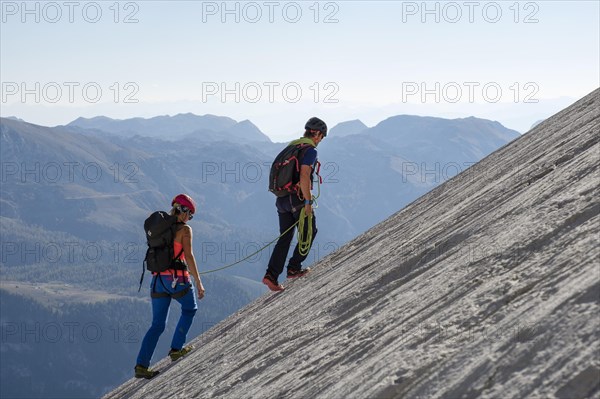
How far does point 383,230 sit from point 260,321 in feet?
12.2

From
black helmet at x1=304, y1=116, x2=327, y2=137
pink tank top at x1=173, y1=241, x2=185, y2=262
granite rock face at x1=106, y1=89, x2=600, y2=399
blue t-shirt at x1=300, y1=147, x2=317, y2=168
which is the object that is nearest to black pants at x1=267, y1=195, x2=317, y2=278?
granite rock face at x1=106, y1=89, x2=600, y2=399

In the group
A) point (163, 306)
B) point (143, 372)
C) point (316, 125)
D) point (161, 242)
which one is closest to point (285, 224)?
point (316, 125)

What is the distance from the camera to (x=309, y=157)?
38.2 feet

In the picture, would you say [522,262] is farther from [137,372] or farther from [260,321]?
[137,372]

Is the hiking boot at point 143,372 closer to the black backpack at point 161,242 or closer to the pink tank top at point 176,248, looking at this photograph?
the black backpack at point 161,242

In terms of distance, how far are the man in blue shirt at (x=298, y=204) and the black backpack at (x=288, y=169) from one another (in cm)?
9

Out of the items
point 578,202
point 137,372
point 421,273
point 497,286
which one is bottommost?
point 137,372

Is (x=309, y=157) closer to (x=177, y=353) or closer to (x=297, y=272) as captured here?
(x=297, y=272)

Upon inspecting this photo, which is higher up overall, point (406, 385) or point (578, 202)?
point (578, 202)

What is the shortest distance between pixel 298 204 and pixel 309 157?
3.35ft

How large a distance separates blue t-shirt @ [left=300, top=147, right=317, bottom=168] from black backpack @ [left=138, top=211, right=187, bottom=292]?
2474 mm

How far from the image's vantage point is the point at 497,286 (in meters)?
6.21

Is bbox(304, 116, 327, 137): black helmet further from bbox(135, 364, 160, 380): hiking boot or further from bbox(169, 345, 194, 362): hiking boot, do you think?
bbox(135, 364, 160, 380): hiking boot

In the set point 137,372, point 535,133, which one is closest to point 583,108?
point 535,133
